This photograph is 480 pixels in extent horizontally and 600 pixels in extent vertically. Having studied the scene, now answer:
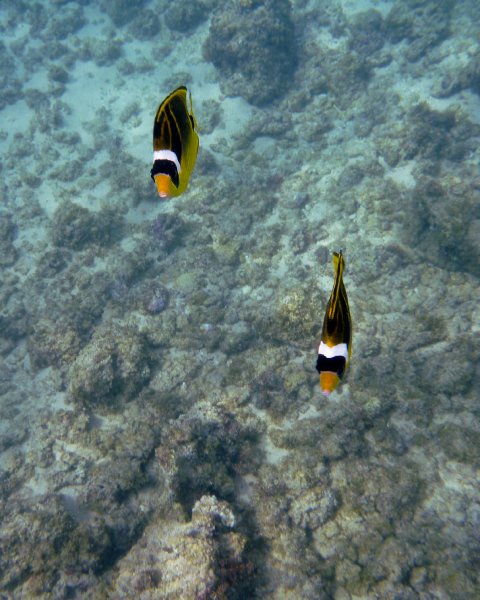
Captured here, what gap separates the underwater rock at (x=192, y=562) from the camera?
15.7 ft

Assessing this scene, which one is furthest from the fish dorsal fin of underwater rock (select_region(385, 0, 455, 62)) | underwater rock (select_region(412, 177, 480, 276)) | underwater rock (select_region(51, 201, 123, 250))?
underwater rock (select_region(385, 0, 455, 62))

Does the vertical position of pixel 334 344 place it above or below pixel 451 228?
below

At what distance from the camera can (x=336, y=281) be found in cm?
177

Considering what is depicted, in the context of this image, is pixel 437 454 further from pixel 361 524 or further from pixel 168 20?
pixel 168 20

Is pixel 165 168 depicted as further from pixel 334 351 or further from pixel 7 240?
pixel 7 240

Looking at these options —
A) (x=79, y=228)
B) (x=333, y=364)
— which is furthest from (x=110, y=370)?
(x=333, y=364)

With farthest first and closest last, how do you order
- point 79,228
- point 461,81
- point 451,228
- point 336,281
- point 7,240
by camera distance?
point 461,81
point 7,240
point 79,228
point 451,228
point 336,281

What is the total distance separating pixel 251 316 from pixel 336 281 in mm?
7574

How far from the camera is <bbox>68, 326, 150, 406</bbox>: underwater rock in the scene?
8.12 meters

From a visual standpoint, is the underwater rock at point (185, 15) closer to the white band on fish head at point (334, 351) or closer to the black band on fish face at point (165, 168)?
the black band on fish face at point (165, 168)

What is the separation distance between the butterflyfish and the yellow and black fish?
3.06ft

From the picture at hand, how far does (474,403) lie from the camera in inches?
275

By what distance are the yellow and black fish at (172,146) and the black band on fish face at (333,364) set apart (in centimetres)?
109

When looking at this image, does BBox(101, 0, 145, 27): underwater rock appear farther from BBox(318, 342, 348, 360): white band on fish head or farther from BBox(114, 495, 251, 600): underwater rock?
BBox(318, 342, 348, 360): white band on fish head
